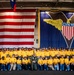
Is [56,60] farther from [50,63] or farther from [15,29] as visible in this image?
[15,29]

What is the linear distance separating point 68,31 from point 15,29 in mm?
4851

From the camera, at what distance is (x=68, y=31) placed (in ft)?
85.4

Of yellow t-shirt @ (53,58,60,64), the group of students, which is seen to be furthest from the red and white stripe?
yellow t-shirt @ (53,58,60,64)

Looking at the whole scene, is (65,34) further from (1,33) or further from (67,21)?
(1,33)

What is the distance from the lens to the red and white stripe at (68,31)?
85.1ft

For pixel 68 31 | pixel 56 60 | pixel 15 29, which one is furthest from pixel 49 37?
pixel 56 60

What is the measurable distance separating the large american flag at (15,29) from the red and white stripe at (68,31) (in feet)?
9.76

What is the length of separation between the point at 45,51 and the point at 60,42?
3.77 meters

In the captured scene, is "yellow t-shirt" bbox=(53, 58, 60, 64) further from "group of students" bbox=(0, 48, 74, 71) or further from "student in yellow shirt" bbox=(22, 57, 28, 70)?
"student in yellow shirt" bbox=(22, 57, 28, 70)

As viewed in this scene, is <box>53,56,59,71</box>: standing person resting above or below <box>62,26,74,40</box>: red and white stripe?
below

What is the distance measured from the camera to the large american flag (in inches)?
990

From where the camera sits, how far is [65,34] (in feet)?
85.1

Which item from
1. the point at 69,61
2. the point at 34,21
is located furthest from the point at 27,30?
the point at 69,61

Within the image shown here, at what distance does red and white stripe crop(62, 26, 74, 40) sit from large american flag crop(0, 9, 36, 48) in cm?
298
